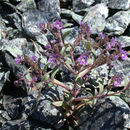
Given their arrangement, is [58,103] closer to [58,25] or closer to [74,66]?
[74,66]

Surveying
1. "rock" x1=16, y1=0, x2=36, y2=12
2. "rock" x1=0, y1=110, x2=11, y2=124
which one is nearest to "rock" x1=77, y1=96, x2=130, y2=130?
"rock" x1=0, y1=110, x2=11, y2=124

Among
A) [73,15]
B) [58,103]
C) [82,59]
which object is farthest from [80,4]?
[58,103]

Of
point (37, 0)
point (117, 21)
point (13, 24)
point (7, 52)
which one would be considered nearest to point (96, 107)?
point (7, 52)

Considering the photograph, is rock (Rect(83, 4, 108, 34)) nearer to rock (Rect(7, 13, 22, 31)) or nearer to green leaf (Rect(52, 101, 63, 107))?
rock (Rect(7, 13, 22, 31))

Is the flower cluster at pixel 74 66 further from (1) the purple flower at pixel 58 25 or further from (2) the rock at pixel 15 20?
(2) the rock at pixel 15 20

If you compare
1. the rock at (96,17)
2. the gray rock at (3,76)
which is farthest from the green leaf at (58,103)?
the rock at (96,17)
